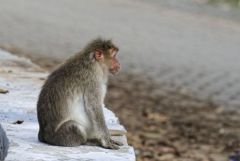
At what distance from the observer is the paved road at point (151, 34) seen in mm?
14414

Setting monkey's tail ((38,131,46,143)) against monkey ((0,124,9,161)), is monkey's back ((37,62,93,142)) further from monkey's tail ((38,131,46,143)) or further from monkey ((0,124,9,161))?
monkey ((0,124,9,161))

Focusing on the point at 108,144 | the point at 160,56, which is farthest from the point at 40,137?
the point at 160,56

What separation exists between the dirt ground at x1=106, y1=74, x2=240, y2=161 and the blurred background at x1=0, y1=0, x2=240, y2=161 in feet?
0.04

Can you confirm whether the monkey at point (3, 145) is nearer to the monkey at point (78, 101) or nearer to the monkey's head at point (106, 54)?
the monkey at point (78, 101)

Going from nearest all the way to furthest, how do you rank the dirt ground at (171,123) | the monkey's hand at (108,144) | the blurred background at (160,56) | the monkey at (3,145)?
the monkey at (3,145)
the monkey's hand at (108,144)
the dirt ground at (171,123)
the blurred background at (160,56)

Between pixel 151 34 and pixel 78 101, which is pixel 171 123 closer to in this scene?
pixel 78 101

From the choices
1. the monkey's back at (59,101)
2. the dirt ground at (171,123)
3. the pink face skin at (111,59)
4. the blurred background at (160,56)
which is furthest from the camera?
the blurred background at (160,56)

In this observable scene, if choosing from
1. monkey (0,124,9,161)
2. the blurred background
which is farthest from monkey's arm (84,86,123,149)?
the blurred background

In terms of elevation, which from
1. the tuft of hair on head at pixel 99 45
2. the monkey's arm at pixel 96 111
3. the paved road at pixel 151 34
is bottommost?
the monkey's arm at pixel 96 111

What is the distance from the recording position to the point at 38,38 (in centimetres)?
1709

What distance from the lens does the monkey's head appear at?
5.80 metres

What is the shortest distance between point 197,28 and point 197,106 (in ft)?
27.2

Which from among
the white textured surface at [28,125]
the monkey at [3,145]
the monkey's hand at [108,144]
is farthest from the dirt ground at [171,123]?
the monkey at [3,145]

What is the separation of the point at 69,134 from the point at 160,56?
10.6m
